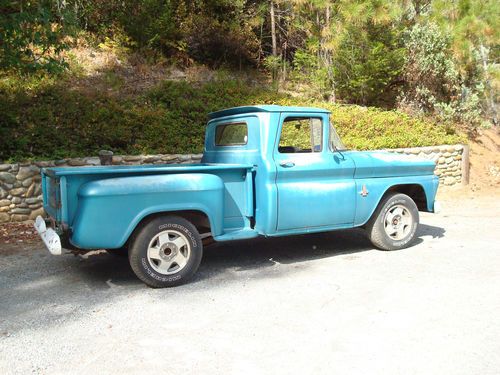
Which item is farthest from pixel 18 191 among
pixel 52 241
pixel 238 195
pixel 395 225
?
pixel 395 225

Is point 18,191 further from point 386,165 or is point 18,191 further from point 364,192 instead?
point 386,165

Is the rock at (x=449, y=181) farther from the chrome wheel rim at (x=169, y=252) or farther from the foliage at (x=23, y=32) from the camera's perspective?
the foliage at (x=23, y=32)

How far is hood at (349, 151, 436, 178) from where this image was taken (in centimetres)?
602

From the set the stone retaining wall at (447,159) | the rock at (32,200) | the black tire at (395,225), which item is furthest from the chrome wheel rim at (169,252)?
the stone retaining wall at (447,159)

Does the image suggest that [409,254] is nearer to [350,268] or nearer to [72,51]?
[350,268]

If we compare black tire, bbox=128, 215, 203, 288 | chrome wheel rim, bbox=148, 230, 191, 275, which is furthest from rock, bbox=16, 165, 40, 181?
chrome wheel rim, bbox=148, 230, 191, 275

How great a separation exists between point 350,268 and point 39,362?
11.4 feet

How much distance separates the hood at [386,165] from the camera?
6.02 meters

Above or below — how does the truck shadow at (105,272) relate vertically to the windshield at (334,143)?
below

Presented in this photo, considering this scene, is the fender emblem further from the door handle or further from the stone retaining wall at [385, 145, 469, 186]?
the stone retaining wall at [385, 145, 469, 186]

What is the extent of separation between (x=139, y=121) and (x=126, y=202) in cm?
643

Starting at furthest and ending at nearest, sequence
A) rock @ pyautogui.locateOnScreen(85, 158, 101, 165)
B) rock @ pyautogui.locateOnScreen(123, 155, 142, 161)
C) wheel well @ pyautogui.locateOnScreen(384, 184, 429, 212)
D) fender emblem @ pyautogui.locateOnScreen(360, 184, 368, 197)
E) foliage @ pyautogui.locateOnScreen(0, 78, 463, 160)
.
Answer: foliage @ pyautogui.locateOnScreen(0, 78, 463, 160)
rock @ pyautogui.locateOnScreen(123, 155, 142, 161)
rock @ pyautogui.locateOnScreen(85, 158, 101, 165)
wheel well @ pyautogui.locateOnScreen(384, 184, 429, 212)
fender emblem @ pyautogui.locateOnScreen(360, 184, 368, 197)

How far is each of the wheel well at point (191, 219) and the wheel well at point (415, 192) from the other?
9.22ft

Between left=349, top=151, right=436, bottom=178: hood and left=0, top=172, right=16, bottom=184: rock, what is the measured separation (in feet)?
18.7
